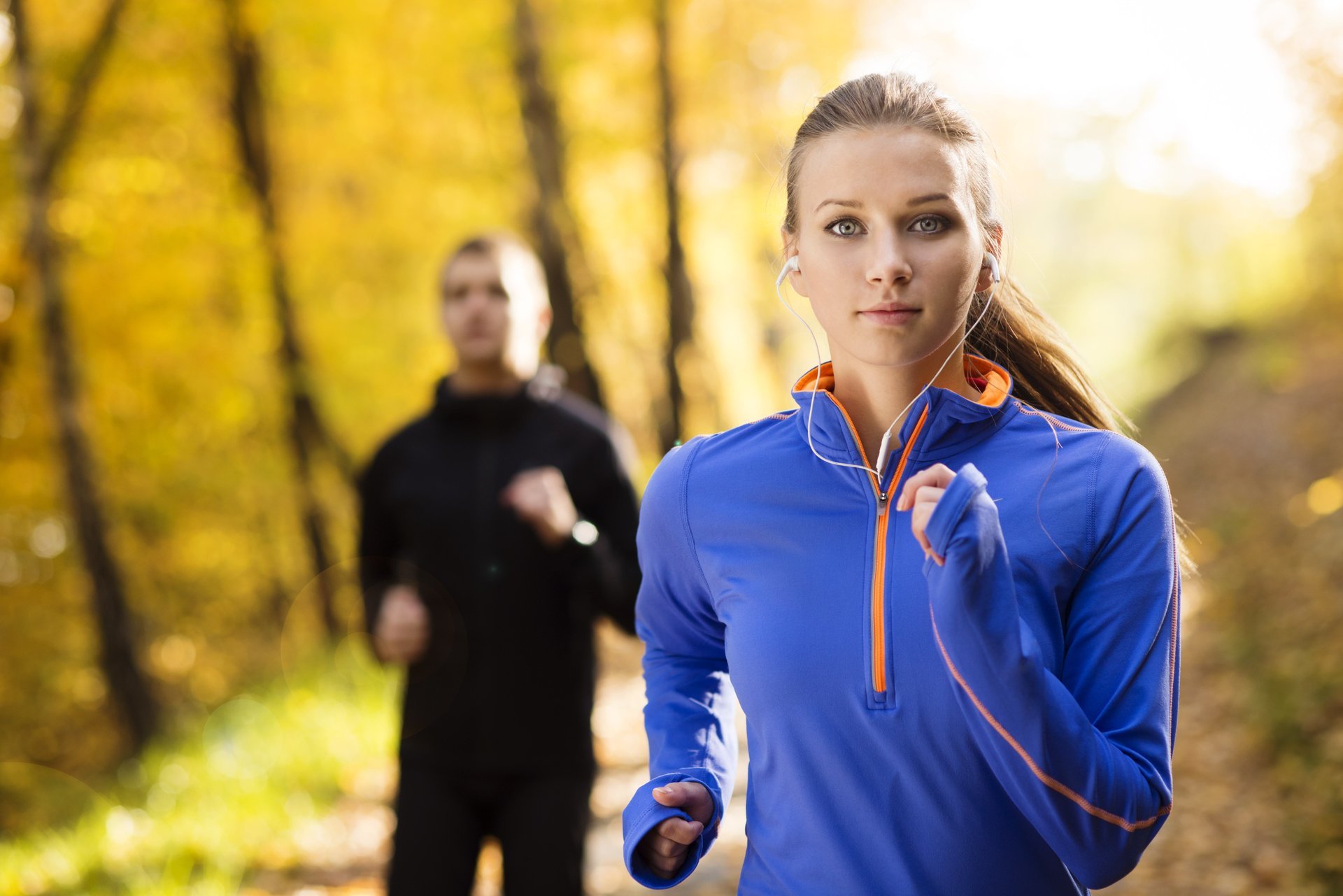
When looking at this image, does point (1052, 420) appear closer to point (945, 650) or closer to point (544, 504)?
point (945, 650)

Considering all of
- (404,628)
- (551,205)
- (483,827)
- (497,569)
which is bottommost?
(483,827)

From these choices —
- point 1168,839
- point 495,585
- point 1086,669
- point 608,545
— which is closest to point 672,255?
point 1168,839

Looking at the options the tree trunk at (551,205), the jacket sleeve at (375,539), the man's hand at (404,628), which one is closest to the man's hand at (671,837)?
the man's hand at (404,628)

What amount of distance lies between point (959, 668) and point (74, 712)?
16.1 metres

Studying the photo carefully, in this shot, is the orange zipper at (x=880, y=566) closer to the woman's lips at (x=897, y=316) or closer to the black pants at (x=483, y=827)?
the woman's lips at (x=897, y=316)

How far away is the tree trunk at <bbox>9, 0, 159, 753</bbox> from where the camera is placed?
7.32m

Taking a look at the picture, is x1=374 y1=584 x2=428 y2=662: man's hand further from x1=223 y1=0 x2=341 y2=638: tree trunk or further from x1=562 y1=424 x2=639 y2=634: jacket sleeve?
x1=223 y1=0 x2=341 y2=638: tree trunk

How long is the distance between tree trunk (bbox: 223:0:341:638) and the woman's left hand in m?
10.2

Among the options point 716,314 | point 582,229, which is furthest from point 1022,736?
point 716,314

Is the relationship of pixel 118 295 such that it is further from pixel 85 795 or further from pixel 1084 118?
pixel 1084 118

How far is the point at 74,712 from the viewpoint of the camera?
14.7m

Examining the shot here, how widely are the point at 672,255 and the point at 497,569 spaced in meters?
9.48

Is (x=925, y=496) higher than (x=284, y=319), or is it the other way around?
(x=284, y=319)

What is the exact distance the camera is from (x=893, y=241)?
4.82 ft
